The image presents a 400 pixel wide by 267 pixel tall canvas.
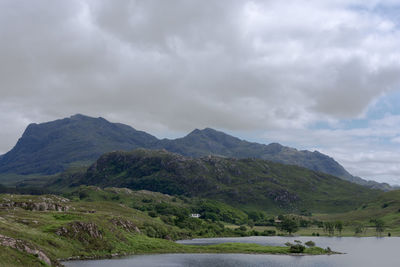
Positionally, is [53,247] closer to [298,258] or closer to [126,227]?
[126,227]

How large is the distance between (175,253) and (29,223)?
218 feet

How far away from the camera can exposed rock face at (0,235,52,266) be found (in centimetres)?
9994

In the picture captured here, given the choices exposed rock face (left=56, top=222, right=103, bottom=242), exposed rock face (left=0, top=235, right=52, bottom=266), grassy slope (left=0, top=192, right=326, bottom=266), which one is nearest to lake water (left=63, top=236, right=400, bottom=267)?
grassy slope (left=0, top=192, right=326, bottom=266)

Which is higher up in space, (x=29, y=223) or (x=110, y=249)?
(x=29, y=223)

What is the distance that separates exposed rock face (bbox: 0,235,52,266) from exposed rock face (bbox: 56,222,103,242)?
4697cm

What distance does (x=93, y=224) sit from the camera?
165m

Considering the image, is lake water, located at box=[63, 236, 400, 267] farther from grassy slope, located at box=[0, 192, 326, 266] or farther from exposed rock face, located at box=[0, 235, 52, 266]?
exposed rock face, located at box=[0, 235, 52, 266]

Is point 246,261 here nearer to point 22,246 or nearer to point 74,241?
point 74,241

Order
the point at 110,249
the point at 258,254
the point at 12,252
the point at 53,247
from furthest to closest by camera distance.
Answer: the point at 258,254
the point at 110,249
the point at 53,247
the point at 12,252

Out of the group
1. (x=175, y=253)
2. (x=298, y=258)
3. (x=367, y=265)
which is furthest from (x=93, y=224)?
(x=367, y=265)

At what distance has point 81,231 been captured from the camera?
157625 mm

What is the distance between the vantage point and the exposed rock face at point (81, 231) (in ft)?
500

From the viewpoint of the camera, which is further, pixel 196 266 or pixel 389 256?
pixel 389 256

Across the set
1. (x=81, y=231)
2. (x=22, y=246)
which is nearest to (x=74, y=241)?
(x=81, y=231)
